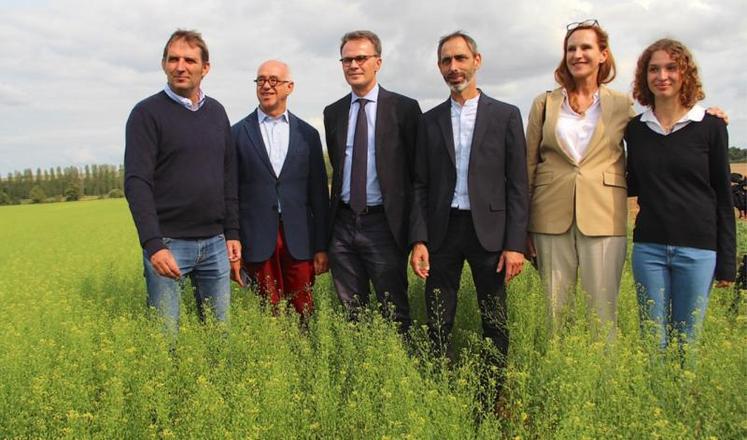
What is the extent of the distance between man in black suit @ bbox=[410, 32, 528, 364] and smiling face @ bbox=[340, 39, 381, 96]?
1.65ft

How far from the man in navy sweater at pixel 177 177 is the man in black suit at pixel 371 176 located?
2.81ft

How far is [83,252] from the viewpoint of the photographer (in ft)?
45.8

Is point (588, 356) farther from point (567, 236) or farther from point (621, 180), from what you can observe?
point (621, 180)

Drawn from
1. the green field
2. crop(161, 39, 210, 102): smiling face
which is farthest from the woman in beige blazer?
crop(161, 39, 210, 102): smiling face

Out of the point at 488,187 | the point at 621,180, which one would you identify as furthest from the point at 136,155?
the point at 621,180

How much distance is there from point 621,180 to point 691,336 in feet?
3.33

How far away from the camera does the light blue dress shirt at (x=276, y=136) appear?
14.4 feet

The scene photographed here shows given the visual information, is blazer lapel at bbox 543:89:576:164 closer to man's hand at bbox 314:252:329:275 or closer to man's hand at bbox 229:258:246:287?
man's hand at bbox 314:252:329:275

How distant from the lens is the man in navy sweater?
3631 mm

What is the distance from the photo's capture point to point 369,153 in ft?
13.5

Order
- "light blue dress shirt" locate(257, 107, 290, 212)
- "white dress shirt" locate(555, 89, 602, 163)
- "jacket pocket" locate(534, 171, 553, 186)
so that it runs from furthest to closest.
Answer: "light blue dress shirt" locate(257, 107, 290, 212) < "jacket pocket" locate(534, 171, 553, 186) < "white dress shirt" locate(555, 89, 602, 163)

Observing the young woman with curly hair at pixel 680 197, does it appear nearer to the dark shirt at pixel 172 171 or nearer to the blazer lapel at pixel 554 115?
the blazer lapel at pixel 554 115

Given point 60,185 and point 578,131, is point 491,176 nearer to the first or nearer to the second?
point 578,131

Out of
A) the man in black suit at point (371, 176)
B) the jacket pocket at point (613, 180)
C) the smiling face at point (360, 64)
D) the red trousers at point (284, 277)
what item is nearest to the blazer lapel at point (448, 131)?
the man in black suit at point (371, 176)
